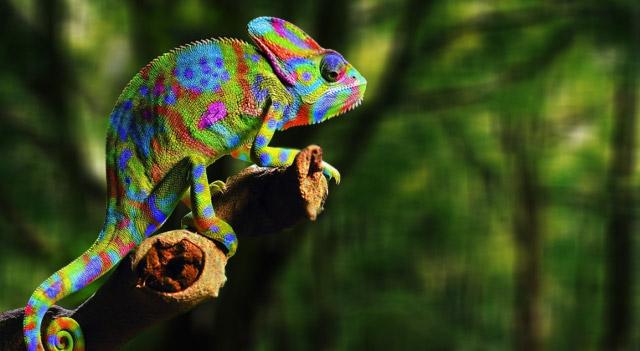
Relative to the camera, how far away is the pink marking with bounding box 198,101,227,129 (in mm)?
1509

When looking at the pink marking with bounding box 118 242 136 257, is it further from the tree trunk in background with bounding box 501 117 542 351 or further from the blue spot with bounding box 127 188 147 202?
the tree trunk in background with bounding box 501 117 542 351

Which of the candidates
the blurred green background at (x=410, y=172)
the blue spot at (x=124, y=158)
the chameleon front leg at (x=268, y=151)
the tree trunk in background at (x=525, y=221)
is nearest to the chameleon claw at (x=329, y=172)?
the chameleon front leg at (x=268, y=151)

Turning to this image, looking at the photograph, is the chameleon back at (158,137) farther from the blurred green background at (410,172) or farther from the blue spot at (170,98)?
the blurred green background at (410,172)

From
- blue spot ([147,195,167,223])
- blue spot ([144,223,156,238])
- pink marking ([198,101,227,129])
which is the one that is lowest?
blue spot ([144,223,156,238])

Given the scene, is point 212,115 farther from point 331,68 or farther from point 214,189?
point 331,68

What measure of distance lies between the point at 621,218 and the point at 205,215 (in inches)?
255

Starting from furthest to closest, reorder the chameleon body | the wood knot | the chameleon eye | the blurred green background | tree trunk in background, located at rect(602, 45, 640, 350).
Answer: tree trunk in background, located at rect(602, 45, 640, 350), the blurred green background, the chameleon eye, the chameleon body, the wood knot

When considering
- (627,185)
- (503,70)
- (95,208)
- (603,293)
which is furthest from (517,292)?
(95,208)

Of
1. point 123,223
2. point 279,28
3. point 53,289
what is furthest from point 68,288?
point 279,28

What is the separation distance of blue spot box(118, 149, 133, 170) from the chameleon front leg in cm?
21

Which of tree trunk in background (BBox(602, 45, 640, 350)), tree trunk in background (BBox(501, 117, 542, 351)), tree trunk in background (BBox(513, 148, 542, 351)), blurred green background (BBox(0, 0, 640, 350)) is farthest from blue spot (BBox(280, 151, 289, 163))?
tree trunk in background (BBox(513, 148, 542, 351))

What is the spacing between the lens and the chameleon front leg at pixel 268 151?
1535 mm

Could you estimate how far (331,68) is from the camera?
1669 millimetres

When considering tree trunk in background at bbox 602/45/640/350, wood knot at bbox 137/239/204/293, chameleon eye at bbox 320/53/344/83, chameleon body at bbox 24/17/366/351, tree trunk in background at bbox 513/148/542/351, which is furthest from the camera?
tree trunk in background at bbox 513/148/542/351
